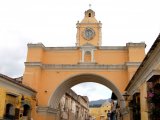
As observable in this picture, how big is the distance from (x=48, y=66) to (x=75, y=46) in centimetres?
279

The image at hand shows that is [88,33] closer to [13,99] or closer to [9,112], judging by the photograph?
[13,99]

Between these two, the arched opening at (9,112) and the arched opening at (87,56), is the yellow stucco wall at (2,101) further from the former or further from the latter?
the arched opening at (87,56)

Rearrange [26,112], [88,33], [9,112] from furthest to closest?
[88,33]
[26,112]
[9,112]

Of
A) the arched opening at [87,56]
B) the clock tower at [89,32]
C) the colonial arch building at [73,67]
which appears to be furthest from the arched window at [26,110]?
the clock tower at [89,32]

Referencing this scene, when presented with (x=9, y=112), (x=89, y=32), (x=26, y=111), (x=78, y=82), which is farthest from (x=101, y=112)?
(x=9, y=112)

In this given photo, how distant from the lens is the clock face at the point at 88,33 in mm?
25797

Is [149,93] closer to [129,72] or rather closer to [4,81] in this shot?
[4,81]

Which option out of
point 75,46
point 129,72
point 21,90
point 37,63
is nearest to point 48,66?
point 37,63

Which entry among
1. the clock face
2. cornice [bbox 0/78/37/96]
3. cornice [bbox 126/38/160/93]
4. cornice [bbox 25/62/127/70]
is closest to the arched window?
cornice [bbox 0/78/37/96]

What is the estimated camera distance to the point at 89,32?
26094 millimetres

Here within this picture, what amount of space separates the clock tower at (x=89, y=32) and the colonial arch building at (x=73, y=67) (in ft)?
2.80

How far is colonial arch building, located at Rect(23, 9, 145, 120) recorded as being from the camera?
23172 mm

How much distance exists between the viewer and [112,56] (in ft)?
78.7

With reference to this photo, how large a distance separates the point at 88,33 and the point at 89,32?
5.4 inches
